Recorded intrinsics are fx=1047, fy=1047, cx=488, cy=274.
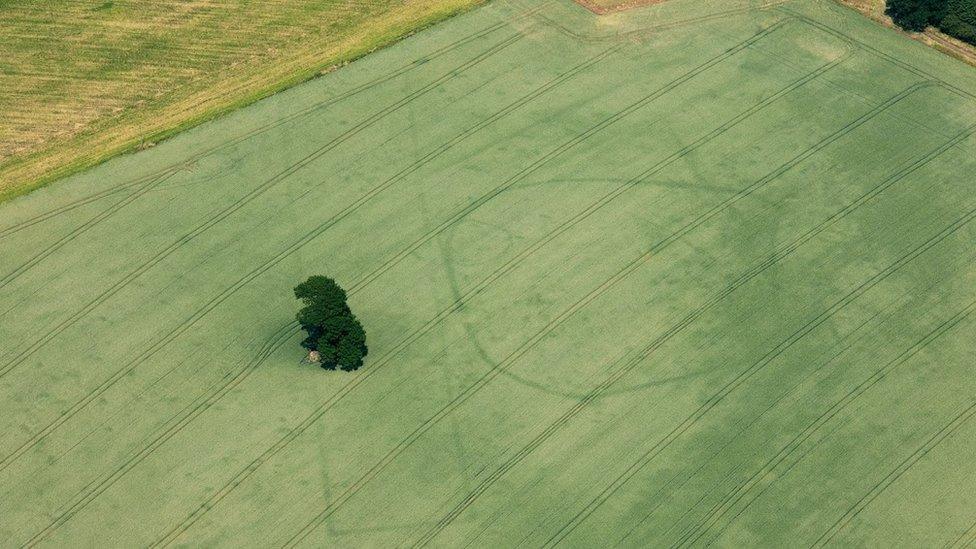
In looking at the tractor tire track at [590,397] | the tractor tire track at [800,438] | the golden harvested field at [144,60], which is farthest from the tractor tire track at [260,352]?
the tractor tire track at [800,438]

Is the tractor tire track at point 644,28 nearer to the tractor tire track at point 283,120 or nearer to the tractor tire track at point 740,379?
the tractor tire track at point 283,120

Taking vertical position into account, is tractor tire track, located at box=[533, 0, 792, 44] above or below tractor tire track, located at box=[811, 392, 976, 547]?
above

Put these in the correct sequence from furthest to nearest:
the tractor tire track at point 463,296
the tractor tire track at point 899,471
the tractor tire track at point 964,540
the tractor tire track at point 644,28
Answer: the tractor tire track at point 644,28 < the tractor tire track at point 463,296 < the tractor tire track at point 899,471 < the tractor tire track at point 964,540

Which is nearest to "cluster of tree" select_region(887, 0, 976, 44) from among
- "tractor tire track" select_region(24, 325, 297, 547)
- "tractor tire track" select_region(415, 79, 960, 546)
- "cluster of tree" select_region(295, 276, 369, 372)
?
"tractor tire track" select_region(415, 79, 960, 546)

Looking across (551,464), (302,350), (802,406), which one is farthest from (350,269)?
(802,406)

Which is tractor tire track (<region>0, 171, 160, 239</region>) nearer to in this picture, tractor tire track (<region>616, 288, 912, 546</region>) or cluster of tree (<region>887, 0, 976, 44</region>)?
tractor tire track (<region>616, 288, 912, 546</region>)

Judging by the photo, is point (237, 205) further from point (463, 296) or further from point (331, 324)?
point (463, 296)

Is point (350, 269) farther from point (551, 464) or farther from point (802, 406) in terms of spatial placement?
point (802, 406)
